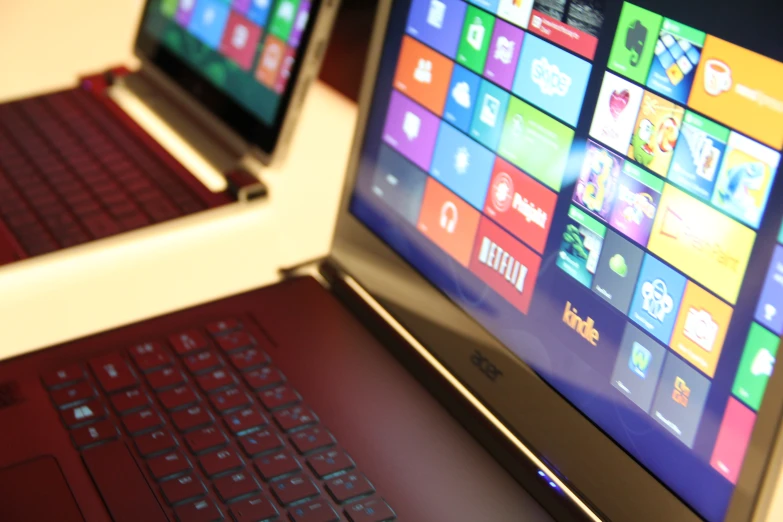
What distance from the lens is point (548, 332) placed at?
0.62 m

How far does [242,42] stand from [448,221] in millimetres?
513

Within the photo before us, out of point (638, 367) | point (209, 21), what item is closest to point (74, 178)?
point (209, 21)

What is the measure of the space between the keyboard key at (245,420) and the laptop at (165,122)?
321 millimetres

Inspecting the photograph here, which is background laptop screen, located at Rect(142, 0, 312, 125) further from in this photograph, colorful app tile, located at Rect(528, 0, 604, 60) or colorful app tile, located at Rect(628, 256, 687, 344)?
colorful app tile, located at Rect(628, 256, 687, 344)

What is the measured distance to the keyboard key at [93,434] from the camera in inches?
25.0

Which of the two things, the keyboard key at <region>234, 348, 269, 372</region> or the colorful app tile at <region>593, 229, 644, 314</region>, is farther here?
the keyboard key at <region>234, 348, 269, 372</region>

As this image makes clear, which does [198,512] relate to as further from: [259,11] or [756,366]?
[259,11]

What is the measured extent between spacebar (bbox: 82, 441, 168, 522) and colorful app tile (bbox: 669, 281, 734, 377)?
359 millimetres

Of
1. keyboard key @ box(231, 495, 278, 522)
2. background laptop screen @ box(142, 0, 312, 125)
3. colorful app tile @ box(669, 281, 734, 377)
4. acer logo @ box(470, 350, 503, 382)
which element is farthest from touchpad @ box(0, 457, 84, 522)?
background laptop screen @ box(142, 0, 312, 125)

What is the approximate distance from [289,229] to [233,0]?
35cm

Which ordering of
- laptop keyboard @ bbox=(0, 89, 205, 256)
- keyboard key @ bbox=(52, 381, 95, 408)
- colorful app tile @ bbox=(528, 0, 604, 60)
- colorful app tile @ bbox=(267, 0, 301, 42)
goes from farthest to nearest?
colorful app tile @ bbox=(267, 0, 301, 42) → laptop keyboard @ bbox=(0, 89, 205, 256) → keyboard key @ bbox=(52, 381, 95, 408) → colorful app tile @ bbox=(528, 0, 604, 60)

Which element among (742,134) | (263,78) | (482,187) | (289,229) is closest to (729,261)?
(742,134)

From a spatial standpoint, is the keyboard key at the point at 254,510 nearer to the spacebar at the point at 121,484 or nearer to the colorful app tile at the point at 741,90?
the spacebar at the point at 121,484

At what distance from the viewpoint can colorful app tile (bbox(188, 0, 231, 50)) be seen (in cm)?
113
